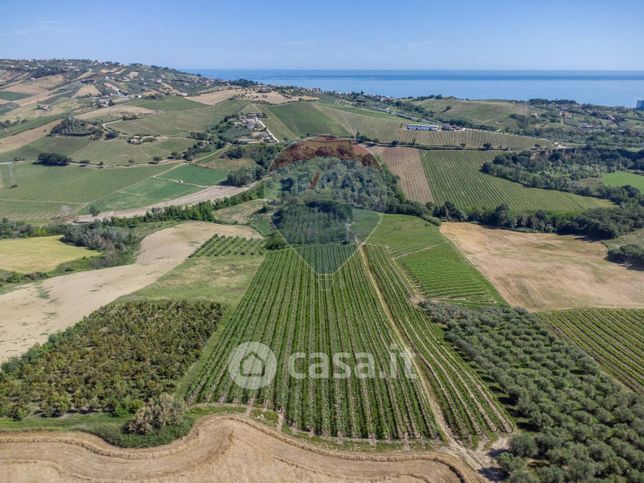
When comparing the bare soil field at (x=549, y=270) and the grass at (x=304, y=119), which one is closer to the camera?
the bare soil field at (x=549, y=270)

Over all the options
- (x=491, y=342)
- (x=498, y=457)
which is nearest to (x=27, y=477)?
(x=498, y=457)

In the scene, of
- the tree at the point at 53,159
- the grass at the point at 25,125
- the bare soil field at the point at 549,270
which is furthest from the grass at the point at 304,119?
the bare soil field at the point at 549,270

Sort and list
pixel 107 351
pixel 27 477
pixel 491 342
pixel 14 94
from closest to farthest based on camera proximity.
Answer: pixel 27 477 < pixel 107 351 < pixel 491 342 < pixel 14 94

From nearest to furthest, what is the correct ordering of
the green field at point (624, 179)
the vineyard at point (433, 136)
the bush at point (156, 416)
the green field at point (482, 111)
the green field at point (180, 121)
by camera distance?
the bush at point (156, 416) < the green field at point (624, 179) < the vineyard at point (433, 136) < the green field at point (180, 121) < the green field at point (482, 111)

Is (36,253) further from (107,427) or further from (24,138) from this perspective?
(24,138)

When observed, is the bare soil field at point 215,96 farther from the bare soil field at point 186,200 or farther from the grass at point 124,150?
the bare soil field at point 186,200

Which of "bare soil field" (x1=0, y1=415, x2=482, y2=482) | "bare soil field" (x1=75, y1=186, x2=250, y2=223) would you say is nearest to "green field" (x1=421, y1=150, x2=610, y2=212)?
"bare soil field" (x1=75, y1=186, x2=250, y2=223)

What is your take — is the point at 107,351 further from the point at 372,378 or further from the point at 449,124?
Answer: the point at 449,124

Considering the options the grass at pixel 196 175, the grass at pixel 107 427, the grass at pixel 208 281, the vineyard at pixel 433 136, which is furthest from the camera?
the vineyard at pixel 433 136
